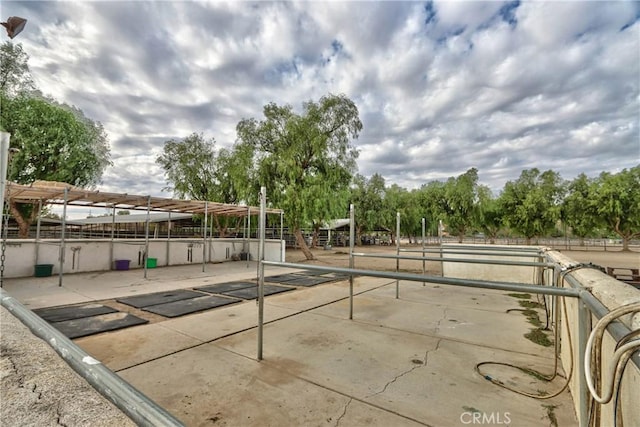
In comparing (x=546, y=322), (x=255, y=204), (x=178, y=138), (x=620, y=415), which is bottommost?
(x=546, y=322)

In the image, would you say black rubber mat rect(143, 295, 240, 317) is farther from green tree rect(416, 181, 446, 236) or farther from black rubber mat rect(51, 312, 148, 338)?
green tree rect(416, 181, 446, 236)

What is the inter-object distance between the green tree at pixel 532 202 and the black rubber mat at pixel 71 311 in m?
28.7

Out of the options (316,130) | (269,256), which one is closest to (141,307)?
(269,256)

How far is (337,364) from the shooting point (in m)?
3.08

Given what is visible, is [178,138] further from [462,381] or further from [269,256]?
[462,381]

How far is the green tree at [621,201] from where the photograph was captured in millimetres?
22047

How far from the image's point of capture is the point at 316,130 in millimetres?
13891

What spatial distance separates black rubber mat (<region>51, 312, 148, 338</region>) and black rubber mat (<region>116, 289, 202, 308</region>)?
2.45ft

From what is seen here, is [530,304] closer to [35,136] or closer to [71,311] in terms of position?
[71,311]

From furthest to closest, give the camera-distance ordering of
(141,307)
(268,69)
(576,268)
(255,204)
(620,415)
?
(255,204)
(268,69)
(141,307)
(576,268)
(620,415)

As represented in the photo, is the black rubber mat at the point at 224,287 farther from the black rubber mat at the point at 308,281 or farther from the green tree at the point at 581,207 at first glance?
the green tree at the point at 581,207

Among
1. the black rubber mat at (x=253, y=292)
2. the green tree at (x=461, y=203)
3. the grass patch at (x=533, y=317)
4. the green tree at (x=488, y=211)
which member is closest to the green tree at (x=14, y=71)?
the black rubber mat at (x=253, y=292)

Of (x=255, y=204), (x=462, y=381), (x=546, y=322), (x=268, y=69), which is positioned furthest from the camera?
(x=255, y=204)

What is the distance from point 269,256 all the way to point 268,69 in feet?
26.9
